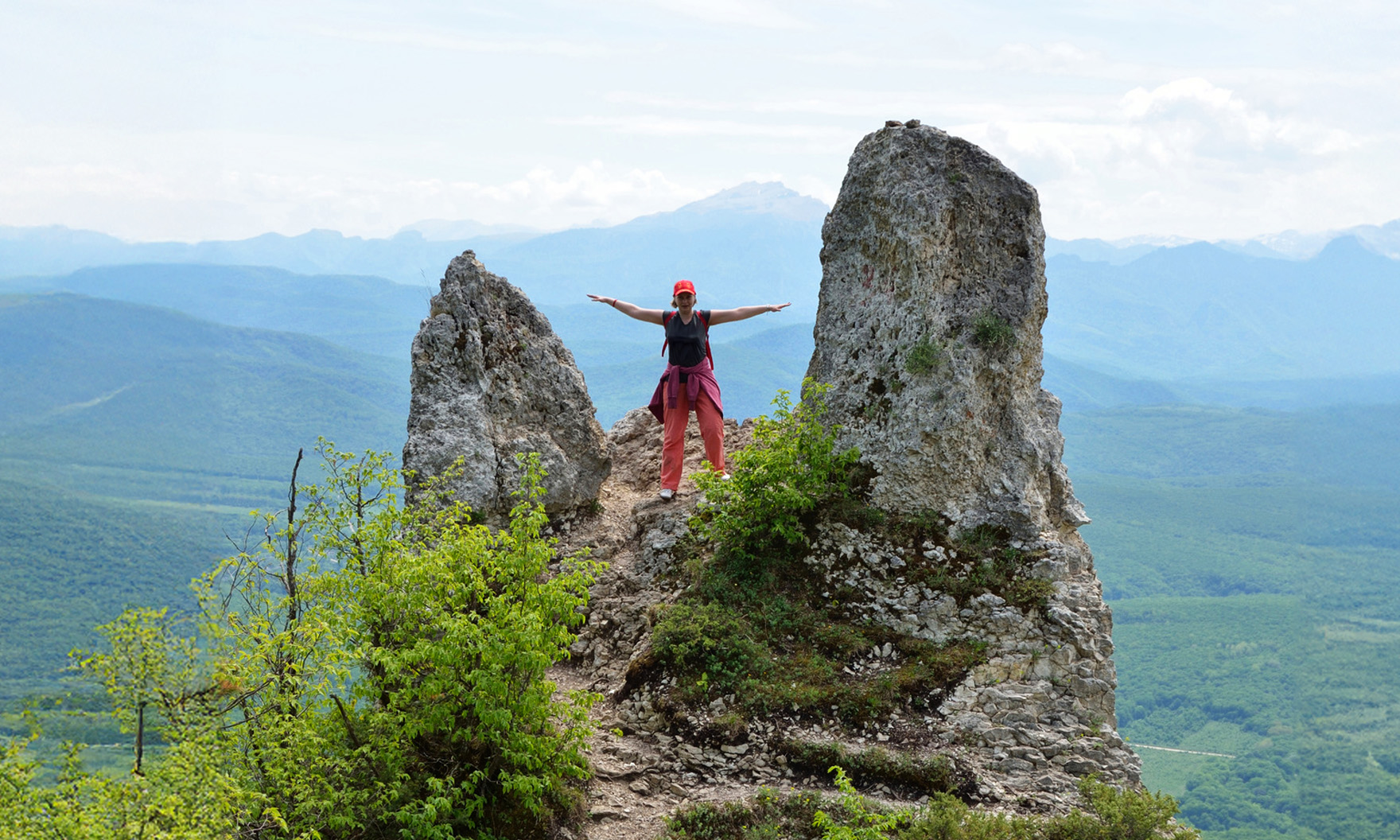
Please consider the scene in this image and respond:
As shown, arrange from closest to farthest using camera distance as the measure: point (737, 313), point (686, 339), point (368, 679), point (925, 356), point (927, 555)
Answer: point (368, 679), point (927, 555), point (925, 356), point (737, 313), point (686, 339)

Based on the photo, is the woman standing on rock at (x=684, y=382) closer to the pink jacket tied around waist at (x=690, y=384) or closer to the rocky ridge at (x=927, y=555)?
the pink jacket tied around waist at (x=690, y=384)

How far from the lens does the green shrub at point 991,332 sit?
12.7 metres

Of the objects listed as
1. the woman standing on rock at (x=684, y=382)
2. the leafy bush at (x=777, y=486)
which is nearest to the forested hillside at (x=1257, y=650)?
the woman standing on rock at (x=684, y=382)

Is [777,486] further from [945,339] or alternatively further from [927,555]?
[945,339]

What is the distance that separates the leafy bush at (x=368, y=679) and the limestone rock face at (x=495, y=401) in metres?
3.81

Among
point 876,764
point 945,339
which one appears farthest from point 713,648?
point 945,339

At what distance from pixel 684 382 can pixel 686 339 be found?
655 millimetres

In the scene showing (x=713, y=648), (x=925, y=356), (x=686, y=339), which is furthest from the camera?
(x=686, y=339)

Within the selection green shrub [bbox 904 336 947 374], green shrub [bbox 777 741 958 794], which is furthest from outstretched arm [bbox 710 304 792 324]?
green shrub [bbox 777 741 958 794]

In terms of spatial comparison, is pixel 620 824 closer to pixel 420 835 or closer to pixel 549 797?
pixel 549 797

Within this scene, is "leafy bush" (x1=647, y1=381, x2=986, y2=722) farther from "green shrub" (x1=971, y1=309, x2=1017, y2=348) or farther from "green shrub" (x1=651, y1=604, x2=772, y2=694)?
"green shrub" (x1=971, y1=309, x2=1017, y2=348)

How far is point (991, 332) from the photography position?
1266 centimetres

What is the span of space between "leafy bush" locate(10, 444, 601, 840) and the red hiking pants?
15.8 feet

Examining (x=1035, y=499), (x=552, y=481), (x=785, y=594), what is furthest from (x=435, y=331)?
(x=1035, y=499)
